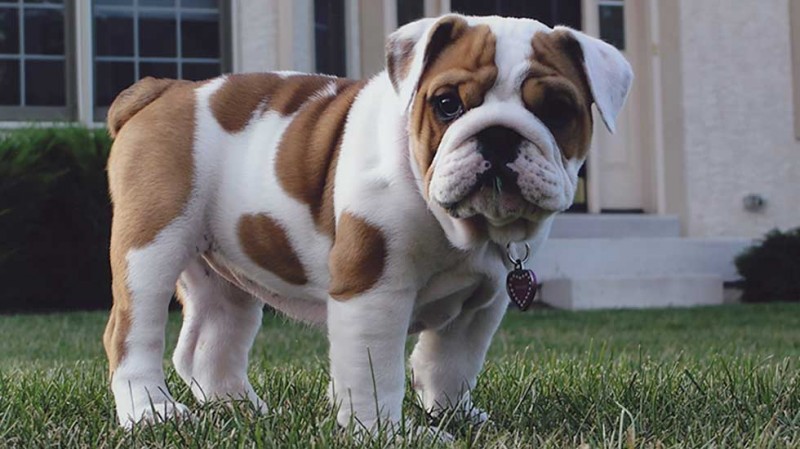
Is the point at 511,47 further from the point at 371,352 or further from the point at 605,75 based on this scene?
the point at 371,352

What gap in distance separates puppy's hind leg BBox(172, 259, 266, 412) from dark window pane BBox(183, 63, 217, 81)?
7.24 metres

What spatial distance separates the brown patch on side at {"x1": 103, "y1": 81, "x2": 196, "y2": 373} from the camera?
3.31 meters

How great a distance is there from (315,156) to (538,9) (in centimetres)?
836

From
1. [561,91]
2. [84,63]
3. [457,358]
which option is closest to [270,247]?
[457,358]

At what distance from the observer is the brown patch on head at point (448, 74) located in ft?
9.42

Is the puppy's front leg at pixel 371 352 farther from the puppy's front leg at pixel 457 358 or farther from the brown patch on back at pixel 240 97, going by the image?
the brown patch on back at pixel 240 97

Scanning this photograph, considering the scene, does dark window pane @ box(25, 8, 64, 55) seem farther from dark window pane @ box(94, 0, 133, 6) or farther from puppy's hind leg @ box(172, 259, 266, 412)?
puppy's hind leg @ box(172, 259, 266, 412)

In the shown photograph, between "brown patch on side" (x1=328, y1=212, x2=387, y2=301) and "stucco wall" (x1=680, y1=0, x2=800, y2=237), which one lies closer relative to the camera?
"brown patch on side" (x1=328, y1=212, x2=387, y2=301)

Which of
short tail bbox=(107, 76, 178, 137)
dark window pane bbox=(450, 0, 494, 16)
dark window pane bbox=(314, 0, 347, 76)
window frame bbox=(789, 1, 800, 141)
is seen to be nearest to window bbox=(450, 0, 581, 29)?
dark window pane bbox=(450, 0, 494, 16)

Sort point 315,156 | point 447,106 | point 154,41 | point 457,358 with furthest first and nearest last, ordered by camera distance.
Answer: point 154,41 < point 457,358 < point 315,156 < point 447,106

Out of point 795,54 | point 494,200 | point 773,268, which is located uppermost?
point 795,54

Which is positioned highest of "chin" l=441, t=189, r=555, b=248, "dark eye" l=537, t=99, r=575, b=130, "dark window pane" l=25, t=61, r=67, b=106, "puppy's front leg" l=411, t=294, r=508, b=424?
"dark window pane" l=25, t=61, r=67, b=106

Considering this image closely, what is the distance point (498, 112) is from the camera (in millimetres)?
2812

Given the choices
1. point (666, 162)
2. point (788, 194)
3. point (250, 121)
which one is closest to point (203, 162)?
point (250, 121)
